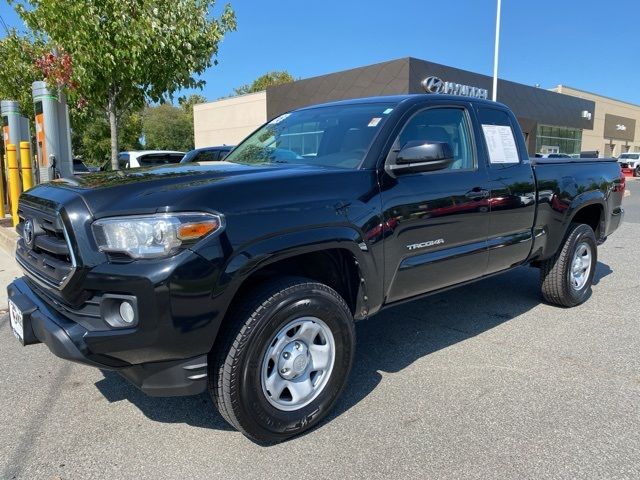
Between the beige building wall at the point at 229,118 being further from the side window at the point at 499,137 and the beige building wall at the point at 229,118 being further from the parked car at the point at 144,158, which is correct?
the side window at the point at 499,137

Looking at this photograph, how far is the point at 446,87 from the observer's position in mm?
24734

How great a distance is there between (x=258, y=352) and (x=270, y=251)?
0.51 meters

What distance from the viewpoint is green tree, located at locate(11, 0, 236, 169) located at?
7438 mm

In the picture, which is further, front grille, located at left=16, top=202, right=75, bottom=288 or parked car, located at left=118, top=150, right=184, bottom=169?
parked car, located at left=118, top=150, right=184, bottom=169

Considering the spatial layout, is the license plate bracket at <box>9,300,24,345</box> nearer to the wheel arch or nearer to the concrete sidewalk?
the wheel arch

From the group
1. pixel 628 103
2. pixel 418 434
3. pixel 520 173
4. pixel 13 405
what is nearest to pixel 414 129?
pixel 520 173

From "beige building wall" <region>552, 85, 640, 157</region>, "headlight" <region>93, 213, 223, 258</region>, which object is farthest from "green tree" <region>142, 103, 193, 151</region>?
"headlight" <region>93, 213, 223, 258</region>

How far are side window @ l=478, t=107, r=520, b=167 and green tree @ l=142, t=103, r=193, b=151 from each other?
5666cm

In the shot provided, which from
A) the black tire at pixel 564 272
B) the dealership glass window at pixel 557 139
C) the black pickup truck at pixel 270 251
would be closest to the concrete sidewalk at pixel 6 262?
the black pickup truck at pixel 270 251

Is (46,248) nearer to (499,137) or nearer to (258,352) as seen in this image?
(258,352)

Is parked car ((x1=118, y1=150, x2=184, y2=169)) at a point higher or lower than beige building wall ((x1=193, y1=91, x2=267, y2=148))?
lower

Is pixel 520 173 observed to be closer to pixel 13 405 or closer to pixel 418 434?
pixel 418 434

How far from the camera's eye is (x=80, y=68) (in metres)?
7.71

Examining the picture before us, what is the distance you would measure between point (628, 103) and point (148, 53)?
6040 cm
